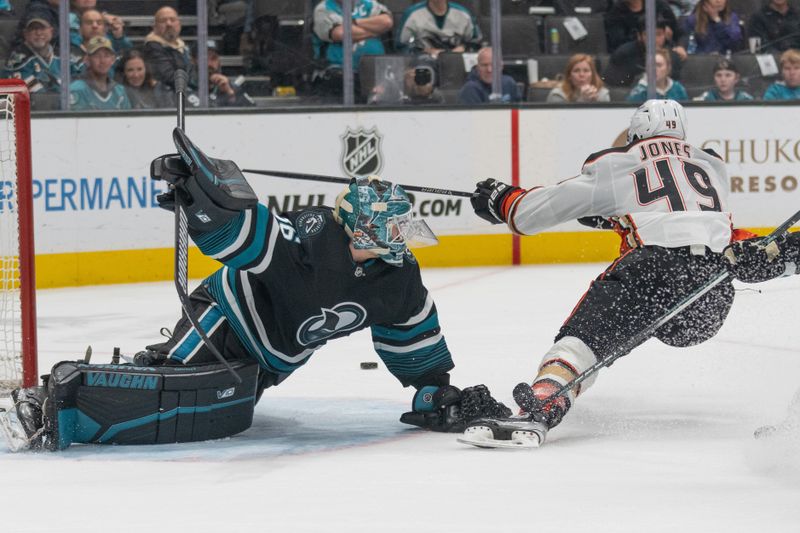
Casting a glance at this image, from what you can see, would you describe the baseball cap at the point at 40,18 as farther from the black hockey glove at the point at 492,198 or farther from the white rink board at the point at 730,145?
the black hockey glove at the point at 492,198

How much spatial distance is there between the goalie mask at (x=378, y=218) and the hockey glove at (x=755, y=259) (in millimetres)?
901

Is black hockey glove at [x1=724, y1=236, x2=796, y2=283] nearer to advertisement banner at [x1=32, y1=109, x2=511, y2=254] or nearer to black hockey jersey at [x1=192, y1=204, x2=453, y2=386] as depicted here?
black hockey jersey at [x1=192, y1=204, x2=453, y2=386]

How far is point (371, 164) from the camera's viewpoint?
7609mm

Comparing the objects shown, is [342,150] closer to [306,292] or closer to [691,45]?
[691,45]

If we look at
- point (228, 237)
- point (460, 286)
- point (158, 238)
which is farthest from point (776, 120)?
point (228, 237)

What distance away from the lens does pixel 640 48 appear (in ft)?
26.4

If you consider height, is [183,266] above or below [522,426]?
above

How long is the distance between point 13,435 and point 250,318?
0.64 metres

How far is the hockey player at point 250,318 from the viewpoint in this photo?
3490mm

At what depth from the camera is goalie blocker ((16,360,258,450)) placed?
3.51 m

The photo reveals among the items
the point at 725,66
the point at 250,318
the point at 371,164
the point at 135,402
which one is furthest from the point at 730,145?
the point at 135,402

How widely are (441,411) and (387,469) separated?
1.59 feet

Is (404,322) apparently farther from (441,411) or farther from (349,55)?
(349,55)

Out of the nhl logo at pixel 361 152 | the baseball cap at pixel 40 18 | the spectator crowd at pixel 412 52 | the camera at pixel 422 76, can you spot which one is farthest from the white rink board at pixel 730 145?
the baseball cap at pixel 40 18
